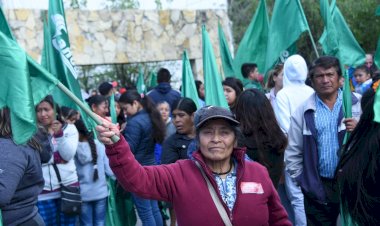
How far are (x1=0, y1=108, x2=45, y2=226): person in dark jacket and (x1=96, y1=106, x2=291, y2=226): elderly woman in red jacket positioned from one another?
94 cm

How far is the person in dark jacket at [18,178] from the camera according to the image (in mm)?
3715

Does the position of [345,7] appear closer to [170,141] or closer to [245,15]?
[245,15]

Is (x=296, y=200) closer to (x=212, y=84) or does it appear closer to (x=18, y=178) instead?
(x=212, y=84)

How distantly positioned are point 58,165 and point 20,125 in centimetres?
308

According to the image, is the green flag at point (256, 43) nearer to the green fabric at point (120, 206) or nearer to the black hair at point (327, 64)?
the green fabric at point (120, 206)

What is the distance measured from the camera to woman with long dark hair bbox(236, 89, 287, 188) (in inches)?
191

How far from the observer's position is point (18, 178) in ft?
12.4

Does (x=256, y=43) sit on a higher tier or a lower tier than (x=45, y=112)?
higher

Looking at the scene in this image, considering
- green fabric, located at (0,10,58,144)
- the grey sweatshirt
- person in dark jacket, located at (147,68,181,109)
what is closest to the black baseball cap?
green fabric, located at (0,10,58,144)

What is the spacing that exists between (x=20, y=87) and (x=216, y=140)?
1.03m

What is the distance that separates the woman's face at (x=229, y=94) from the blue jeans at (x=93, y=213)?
5.62 feet

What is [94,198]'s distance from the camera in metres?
6.64

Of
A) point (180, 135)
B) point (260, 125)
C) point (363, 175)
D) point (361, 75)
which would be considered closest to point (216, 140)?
point (363, 175)

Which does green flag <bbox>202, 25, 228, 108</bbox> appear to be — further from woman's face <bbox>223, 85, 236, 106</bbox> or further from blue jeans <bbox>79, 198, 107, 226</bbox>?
blue jeans <bbox>79, 198, 107, 226</bbox>
